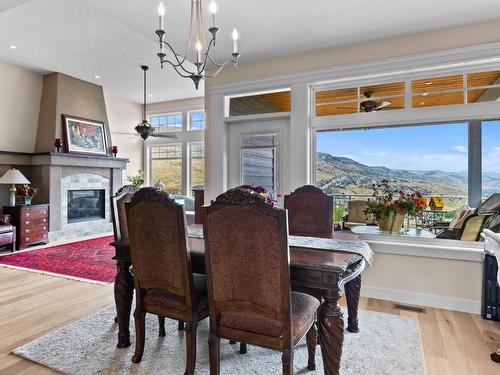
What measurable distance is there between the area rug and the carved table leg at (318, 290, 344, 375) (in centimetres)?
39

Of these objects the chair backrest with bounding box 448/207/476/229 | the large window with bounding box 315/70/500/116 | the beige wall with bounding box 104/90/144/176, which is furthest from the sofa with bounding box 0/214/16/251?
the chair backrest with bounding box 448/207/476/229

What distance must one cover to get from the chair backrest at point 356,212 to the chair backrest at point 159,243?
2634mm

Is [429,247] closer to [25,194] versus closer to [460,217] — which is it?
[460,217]

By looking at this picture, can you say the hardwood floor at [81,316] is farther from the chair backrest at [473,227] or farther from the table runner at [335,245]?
the table runner at [335,245]

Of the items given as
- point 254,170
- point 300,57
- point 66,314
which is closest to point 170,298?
point 66,314

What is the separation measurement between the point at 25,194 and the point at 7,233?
31.9 inches

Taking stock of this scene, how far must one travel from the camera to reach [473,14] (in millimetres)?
2910

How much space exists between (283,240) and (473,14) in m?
3.01

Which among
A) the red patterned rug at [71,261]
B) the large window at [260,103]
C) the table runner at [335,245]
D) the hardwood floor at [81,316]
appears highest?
the large window at [260,103]

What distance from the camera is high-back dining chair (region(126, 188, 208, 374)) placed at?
1.86m

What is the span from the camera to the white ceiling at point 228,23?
2861 mm

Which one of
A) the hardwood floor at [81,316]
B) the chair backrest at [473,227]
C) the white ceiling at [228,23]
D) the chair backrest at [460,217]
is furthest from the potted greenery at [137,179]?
the chair backrest at [473,227]

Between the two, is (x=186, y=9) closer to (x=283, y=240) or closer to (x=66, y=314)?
(x=283, y=240)

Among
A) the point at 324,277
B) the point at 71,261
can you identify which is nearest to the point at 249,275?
the point at 324,277
